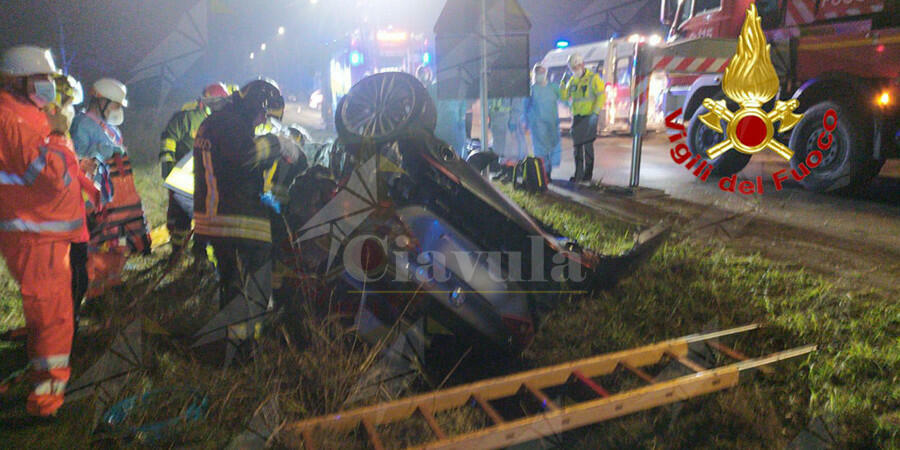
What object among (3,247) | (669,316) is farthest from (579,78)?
(3,247)

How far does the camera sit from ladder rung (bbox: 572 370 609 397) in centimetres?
282

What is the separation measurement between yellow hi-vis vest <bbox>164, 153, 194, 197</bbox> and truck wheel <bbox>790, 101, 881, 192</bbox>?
21.8ft

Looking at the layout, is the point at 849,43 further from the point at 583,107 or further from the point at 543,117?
the point at 543,117

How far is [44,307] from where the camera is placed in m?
2.44

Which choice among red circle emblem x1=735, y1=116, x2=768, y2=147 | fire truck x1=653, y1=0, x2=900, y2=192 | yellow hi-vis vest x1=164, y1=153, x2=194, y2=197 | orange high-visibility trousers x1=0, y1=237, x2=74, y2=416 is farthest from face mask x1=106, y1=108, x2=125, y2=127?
red circle emblem x1=735, y1=116, x2=768, y2=147

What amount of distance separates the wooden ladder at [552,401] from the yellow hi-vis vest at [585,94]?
15.8ft

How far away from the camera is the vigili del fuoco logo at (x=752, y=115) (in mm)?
6691

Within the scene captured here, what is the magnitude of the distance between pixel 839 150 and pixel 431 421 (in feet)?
20.3

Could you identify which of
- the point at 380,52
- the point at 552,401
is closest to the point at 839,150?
the point at 552,401

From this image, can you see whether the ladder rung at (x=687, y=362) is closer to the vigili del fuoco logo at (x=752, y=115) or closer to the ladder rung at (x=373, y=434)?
the ladder rung at (x=373, y=434)

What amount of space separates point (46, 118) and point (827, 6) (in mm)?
7657

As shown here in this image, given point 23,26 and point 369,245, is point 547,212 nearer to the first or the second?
point 369,245

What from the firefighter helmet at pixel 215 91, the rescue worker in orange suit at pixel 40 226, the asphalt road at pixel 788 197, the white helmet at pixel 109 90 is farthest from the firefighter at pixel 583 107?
the rescue worker in orange suit at pixel 40 226

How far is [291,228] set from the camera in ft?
11.3
